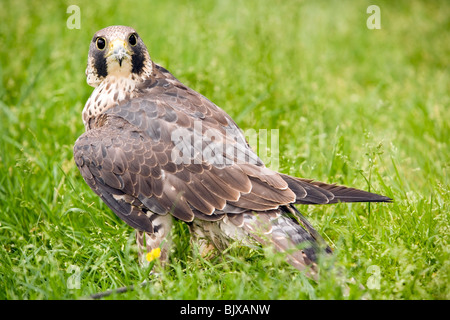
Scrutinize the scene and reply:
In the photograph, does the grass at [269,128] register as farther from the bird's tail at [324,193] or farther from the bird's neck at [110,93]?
the bird's neck at [110,93]

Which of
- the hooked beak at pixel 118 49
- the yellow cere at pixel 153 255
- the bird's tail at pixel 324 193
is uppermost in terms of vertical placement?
the hooked beak at pixel 118 49

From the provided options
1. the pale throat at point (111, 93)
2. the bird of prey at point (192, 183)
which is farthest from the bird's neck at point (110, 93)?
the bird of prey at point (192, 183)

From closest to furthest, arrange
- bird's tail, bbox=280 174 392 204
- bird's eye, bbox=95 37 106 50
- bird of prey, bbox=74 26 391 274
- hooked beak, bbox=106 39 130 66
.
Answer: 1. bird's tail, bbox=280 174 392 204
2. bird of prey, bbox=74 26 391 274
3. hooked beak, bbox=106 39 130 66
4. bird's eye, bbox=95 37 106 50

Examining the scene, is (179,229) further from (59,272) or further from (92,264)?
(59,272)

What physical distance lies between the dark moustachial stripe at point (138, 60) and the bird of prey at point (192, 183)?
10 cm

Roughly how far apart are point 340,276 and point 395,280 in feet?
1.36

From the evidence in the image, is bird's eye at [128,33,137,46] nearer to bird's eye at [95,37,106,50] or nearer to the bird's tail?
bird's eye at [95,37,106,50]

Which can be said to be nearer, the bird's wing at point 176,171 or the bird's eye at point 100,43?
the bird's wing at point 176,171

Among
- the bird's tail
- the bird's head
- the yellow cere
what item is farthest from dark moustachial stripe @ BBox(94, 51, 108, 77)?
the bird's tail

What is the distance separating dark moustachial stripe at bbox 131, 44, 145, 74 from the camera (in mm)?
3836

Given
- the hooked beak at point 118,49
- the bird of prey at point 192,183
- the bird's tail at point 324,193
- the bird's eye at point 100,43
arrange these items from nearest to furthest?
1. the bird's tail at point 324,193
2. the bird of prey at point 192,183
3. the hooked beak at point 118,49
4. the bird's eye at point 100,43

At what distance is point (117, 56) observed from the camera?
3.72 meters

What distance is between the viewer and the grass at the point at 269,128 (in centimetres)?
320
